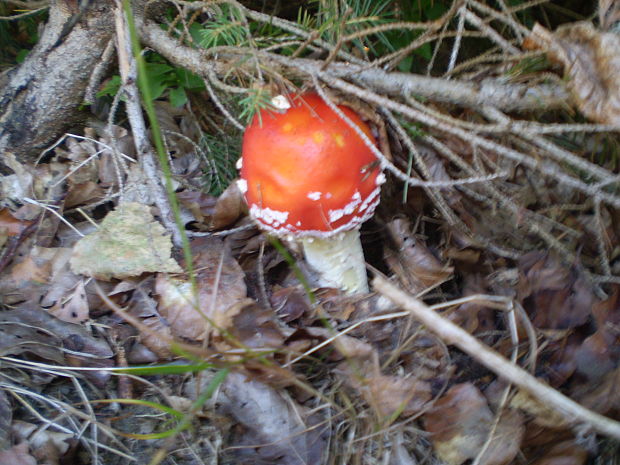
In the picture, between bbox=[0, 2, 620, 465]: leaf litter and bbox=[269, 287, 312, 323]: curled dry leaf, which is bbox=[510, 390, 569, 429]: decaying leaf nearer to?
bbox=[0, 2, 620, 465]: leaf litter

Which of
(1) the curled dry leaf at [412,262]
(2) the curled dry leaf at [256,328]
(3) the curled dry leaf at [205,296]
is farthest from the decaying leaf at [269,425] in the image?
(1) the curled dry leaf at [412,262]

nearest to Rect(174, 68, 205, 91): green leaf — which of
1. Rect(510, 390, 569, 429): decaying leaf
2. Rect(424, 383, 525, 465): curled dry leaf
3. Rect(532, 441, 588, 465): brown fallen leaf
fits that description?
Rect(424, 383, 525, 465): curled dry leaf

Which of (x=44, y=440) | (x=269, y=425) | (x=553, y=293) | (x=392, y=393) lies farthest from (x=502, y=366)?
(x=44, y=440)

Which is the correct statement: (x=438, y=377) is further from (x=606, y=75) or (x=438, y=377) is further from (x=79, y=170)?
(x=79, y=170)

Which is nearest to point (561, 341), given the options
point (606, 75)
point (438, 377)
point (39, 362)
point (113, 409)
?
point (438, 377)

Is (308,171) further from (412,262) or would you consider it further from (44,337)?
(44,337)

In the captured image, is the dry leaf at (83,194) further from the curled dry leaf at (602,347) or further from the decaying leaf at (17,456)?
the curled dry leaf at (602,347)
